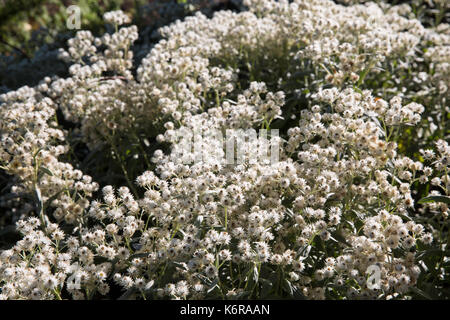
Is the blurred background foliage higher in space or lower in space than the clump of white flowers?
higher

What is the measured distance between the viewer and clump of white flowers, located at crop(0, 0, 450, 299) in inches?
83.5

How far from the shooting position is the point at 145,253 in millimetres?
2273

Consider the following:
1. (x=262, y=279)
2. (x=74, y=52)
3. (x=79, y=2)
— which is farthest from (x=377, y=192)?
(x=79, y=2)

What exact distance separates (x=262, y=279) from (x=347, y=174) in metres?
0.74

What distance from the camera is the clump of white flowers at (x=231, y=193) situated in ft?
6.96

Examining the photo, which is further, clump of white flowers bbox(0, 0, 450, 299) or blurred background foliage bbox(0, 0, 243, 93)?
blurred background foliage bbox(0, 0, 243, 93)

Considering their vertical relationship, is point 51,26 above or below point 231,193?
above

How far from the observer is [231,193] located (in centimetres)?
220

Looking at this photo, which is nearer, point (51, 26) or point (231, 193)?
point (231, 193)

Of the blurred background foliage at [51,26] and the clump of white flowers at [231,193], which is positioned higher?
the blurred background foliage at [51,26]

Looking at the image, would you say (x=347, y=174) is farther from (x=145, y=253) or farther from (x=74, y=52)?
(x=74, y=52)

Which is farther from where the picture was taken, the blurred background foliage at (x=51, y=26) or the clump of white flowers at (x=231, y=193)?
the blurred background foliage at (x=51, y=26)
